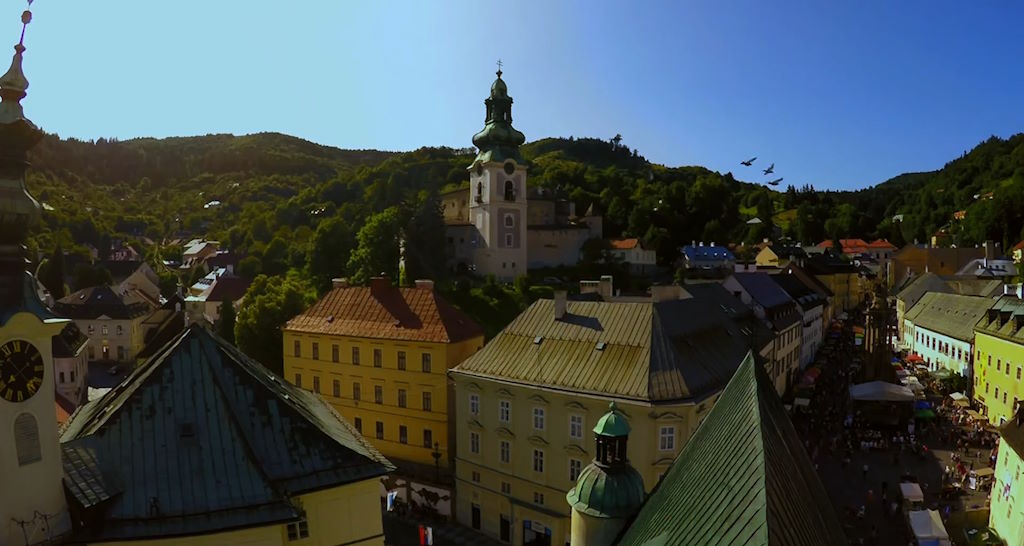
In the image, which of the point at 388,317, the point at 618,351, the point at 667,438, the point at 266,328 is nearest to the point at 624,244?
the point at 266,328

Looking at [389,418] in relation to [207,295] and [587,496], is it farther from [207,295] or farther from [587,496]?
[207,295]

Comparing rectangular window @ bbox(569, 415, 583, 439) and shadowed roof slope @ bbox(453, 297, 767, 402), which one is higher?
shadowed roof slope @ bbox(453, 297, 767, 402)

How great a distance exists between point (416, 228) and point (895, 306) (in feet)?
216

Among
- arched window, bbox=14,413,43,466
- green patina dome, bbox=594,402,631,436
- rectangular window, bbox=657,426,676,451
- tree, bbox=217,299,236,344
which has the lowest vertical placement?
rectangular window, bbox=657,426,676,451

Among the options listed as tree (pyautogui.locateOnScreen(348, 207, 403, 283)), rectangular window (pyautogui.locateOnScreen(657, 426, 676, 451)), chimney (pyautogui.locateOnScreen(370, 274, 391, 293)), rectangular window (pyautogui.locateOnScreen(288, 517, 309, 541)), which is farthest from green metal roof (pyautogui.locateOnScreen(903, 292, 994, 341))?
rectangular window (pyautogui.locateOnScreen(288, 517, 309, 541))

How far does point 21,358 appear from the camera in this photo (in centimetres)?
1175

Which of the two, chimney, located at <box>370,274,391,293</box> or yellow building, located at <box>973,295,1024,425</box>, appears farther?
yellow building, located at <box>973,295,1024,425</box>

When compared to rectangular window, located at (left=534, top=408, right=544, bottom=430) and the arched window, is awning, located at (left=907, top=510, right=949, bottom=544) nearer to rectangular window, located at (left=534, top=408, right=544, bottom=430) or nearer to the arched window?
rectangular window, located at (left=534, top=408, right=544, bottom=430)

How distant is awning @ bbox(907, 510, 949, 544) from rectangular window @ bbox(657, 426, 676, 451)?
8537 millimetres

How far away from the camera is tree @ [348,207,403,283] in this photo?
188 feet

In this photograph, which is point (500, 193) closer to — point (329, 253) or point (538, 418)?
point (329, 253)

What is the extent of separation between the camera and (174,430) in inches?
578

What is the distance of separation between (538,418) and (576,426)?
71.4 inches

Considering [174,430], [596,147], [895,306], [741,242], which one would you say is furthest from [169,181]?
[174,430]
